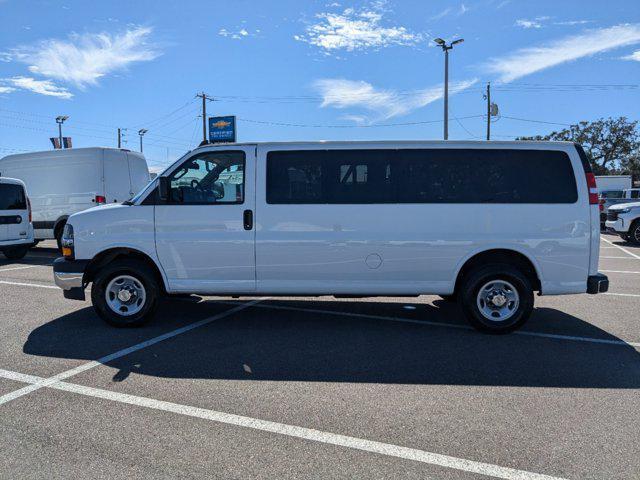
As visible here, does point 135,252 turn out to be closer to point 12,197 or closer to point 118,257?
point 118,257

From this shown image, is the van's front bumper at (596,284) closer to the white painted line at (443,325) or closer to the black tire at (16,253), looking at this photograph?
the white painted line at (443,325)

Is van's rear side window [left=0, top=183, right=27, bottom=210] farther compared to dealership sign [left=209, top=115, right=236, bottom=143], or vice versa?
dealership sign [left=209, top=115, right=236, bottom=143]

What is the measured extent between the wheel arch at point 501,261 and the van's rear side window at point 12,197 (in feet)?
35.3

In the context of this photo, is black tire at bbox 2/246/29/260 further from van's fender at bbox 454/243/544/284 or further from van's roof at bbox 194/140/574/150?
van's fender at bbox 454/243/544/284

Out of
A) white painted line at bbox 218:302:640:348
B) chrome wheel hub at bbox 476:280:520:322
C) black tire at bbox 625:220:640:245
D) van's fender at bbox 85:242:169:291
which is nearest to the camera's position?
white painted line at bbox 218:302:640:348

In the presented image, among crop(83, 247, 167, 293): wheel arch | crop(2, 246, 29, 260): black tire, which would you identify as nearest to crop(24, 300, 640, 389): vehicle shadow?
crop(83, 247, 167, 293): wheel arch

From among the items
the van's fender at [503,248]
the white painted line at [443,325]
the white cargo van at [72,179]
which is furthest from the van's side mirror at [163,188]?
the white cargo van at [72,179]

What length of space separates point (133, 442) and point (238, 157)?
345 centimetres

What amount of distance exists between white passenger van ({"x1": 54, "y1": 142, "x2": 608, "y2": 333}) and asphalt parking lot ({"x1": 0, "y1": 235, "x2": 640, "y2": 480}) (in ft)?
1.95

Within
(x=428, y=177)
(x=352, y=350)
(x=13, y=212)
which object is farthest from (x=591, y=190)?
(x=13, y=212)

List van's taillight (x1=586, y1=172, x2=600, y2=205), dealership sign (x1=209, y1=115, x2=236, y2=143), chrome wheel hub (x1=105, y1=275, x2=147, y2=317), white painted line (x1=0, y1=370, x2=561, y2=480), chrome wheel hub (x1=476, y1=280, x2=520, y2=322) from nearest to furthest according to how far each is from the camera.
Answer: white painted line (x1=0, y1=370, x2=561, y2=480) → van's taillight (x1=586, y1=172, x2=600, y2=205) → chrome wheel hub (x1=476, y1=280, x2=520, y2=322) → chrome wheel hub (x1=105, y1=275, x2=147, y2=317) → dealership sign (x1=209, y1=115, x2=236, y2=143)

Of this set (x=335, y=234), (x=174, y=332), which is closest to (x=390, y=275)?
(x=335, y=234)

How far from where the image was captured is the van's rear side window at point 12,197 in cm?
1152

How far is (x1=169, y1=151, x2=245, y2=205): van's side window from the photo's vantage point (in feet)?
18.8
